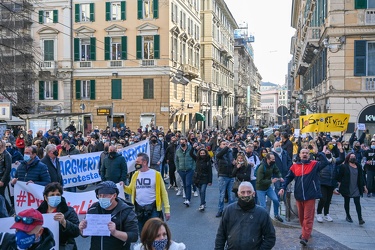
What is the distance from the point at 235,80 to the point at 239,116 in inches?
299

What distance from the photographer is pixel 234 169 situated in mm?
10398

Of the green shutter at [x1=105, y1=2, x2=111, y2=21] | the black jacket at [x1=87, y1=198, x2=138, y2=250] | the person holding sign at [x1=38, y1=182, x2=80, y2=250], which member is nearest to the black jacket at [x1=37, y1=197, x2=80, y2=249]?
the person holding sign at [x1=38, y1=182, x2=80, y2=250]

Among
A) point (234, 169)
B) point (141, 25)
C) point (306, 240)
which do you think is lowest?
point (306, 240)

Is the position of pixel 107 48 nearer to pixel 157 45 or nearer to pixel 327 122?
pixel 157 45

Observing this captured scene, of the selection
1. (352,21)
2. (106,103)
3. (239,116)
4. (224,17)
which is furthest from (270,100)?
(352,21)

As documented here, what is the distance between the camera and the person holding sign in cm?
475

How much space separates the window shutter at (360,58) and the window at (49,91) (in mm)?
26487

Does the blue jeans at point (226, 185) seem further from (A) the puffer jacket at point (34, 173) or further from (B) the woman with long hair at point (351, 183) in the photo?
(A) the puffer jacket at point (34, 173)

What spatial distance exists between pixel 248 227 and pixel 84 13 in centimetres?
3699

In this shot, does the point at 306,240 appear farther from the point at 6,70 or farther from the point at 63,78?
the point at 63,78

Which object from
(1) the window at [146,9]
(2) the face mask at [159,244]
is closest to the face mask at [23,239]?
(2) the face mask at [159,244]

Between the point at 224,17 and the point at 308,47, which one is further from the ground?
the point at 224,17

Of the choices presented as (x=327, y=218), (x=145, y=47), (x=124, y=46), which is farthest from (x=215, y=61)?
(x=327, y=218)

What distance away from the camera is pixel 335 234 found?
29.8 ft
